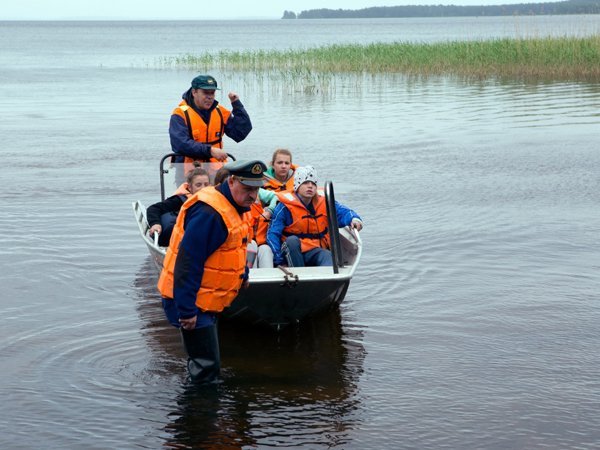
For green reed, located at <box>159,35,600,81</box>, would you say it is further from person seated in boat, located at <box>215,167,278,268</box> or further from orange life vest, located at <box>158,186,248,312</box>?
orange life vest, located at <box>158,186,248,312</box>

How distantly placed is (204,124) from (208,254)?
419 centimetres

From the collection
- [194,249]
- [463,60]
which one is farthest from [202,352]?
[463,60]

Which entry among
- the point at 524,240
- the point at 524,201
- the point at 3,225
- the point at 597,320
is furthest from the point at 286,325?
the point at 524,201

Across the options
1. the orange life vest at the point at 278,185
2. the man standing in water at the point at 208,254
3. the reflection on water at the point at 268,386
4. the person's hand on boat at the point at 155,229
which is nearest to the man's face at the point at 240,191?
the man standing in water at the point at 208,254

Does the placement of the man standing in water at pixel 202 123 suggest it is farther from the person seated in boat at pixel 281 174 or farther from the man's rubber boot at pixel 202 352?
the man's rubber boot at pixel 202 352

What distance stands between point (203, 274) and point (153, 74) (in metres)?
40.4

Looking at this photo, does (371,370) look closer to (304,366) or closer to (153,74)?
(304,366)

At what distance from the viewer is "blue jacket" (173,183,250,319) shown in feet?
18.9

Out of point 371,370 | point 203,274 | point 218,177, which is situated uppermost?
point 218,177

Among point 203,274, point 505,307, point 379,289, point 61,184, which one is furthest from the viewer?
point 61,184

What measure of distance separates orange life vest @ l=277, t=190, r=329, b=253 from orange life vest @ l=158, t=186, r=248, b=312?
2.31 meters

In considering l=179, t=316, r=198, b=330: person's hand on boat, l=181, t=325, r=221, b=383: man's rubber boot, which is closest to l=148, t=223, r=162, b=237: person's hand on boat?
l=181, t=325, r=221, b=383: man's rubber boot

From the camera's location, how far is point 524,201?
45.4 feet

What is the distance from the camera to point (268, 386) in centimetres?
702
